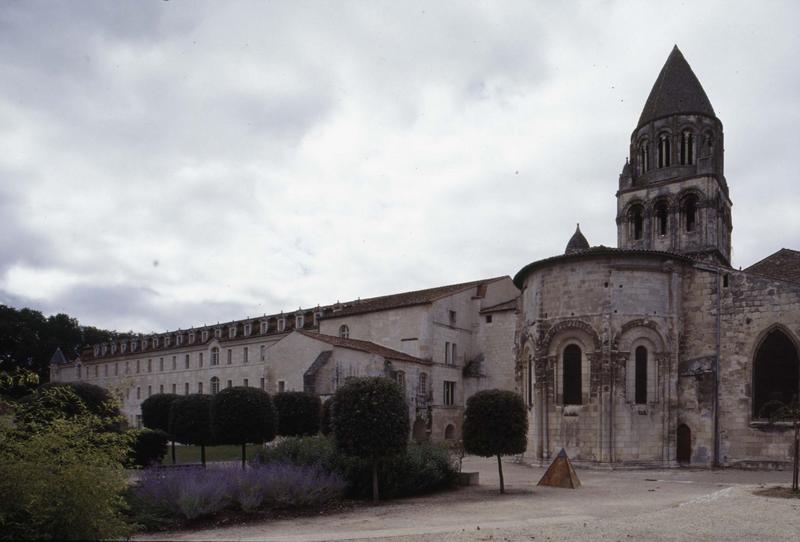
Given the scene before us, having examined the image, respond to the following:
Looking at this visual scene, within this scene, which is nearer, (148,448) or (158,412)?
(148,448)

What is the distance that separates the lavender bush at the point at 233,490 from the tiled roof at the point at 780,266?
1007 inches

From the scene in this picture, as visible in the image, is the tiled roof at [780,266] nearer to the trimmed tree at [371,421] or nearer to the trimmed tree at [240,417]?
the trimmed tree at [371,421]

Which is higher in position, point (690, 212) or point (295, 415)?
point (690, 212)

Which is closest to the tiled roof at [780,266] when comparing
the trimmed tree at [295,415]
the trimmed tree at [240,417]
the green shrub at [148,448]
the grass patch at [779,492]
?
the grass patch at [779,492]

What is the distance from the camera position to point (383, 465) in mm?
17094

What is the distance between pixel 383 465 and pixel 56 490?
30.5 feet

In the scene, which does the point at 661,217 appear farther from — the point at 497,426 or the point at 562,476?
the point at 497,426

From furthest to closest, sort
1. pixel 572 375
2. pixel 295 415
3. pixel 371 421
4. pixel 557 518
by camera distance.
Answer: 1. pixel 295 415
2. pixel 572 375
3. pixel 371 421
4. pixel 557 518

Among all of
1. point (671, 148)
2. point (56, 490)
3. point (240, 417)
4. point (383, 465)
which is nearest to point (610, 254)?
point (383, 465)

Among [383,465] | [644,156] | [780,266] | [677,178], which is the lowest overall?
[383,465]

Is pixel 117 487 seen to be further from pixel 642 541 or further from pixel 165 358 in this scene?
pixel 165 358

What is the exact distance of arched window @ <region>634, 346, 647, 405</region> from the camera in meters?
26.6

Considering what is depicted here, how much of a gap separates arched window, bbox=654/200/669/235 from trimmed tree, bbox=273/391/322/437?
83.9 feet

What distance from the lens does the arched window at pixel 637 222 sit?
42.5 metres
